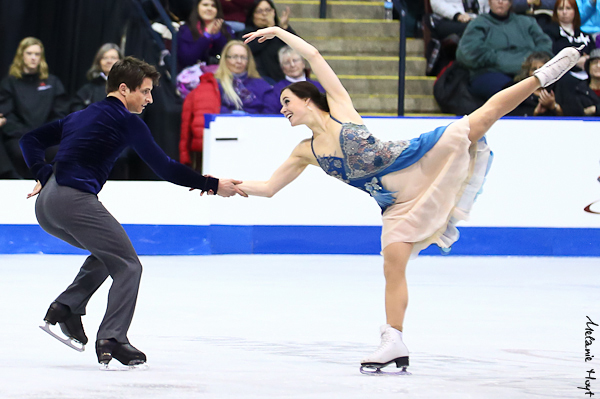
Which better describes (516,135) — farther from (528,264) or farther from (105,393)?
(105,393)

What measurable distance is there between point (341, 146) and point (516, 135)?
4411 millimetres

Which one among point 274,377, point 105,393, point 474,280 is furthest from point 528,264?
point 105,393

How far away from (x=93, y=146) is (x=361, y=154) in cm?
111

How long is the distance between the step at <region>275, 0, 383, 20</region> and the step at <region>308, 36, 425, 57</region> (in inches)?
13.7

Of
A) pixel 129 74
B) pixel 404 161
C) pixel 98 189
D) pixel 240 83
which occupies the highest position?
pixel 129 74

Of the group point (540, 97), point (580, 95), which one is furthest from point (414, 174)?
point (580, 95)

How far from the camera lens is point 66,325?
3791 millimetres

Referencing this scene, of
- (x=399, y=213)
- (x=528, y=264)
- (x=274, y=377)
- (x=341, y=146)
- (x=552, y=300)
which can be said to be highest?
(x=341, y=146)

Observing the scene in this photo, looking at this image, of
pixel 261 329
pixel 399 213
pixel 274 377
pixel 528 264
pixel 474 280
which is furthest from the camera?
pixel 528 264

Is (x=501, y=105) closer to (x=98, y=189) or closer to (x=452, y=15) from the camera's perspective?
(x=98, y=189)

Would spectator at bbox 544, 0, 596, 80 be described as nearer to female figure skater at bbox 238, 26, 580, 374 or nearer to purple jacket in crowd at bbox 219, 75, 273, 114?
purple jacket in crowd at bbox 219, 75, 273, 114

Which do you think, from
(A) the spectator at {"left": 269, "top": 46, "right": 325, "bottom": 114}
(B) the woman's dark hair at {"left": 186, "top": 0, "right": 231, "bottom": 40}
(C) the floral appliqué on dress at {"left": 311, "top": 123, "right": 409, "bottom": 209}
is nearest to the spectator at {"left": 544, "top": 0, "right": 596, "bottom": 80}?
(A) the spectator at {"left": 269, "top": 46, "right": 325, "bottom": 114}

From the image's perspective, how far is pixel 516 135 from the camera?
786cm

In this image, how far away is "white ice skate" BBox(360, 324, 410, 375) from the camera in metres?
3.52
